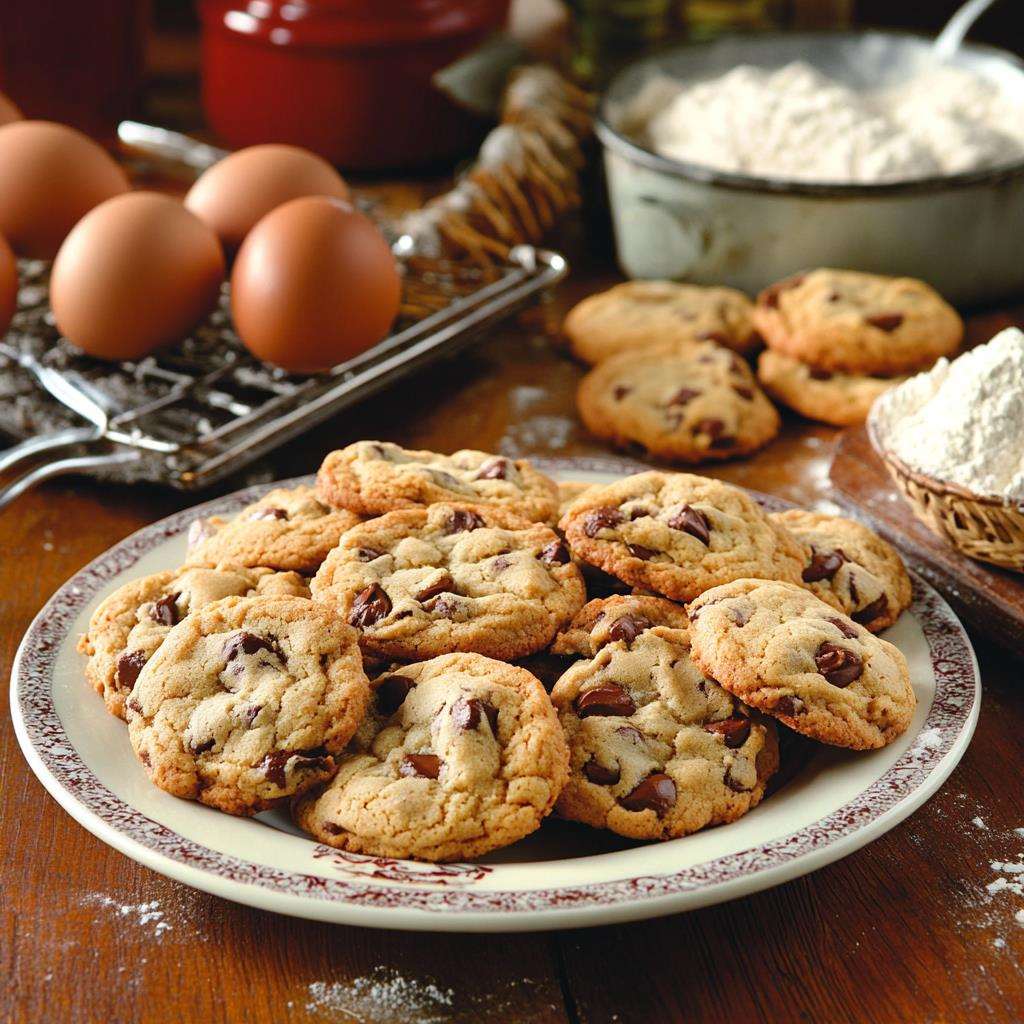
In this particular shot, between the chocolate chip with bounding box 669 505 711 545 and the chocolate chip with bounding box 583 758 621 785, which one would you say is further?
the chocolate chip with bounding box 669 505 711 545

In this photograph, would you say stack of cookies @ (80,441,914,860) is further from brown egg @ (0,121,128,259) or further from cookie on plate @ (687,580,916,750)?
brown egg @ (0,121,128,259)

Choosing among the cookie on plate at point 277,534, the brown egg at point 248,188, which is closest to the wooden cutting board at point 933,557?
the cookie on plate at point 277,534

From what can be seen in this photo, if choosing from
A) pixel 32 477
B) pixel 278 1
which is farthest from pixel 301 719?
pixel 278 1

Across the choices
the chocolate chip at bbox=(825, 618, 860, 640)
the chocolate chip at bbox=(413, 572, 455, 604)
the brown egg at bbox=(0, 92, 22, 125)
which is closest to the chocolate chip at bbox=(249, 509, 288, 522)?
the chocolate chip at bbox=(413, 572, 455, 604)

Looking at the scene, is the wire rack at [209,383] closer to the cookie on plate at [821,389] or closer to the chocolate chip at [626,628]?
the cookie on plate at [821,389]

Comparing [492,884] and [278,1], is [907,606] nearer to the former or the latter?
[492,884]

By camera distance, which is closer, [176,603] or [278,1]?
[176,603]

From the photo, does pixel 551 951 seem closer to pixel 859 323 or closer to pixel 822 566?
pixel 822 566

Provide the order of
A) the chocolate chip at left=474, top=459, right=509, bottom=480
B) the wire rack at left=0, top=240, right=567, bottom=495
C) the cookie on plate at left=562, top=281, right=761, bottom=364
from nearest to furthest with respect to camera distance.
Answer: the chocolate chip at left=474, top=459, right=509, bottom=480
the wire rack at left=0, top=240, right=567, bottom=495
the cookie on plate at left=562, top=281, right=761, bottom=364
